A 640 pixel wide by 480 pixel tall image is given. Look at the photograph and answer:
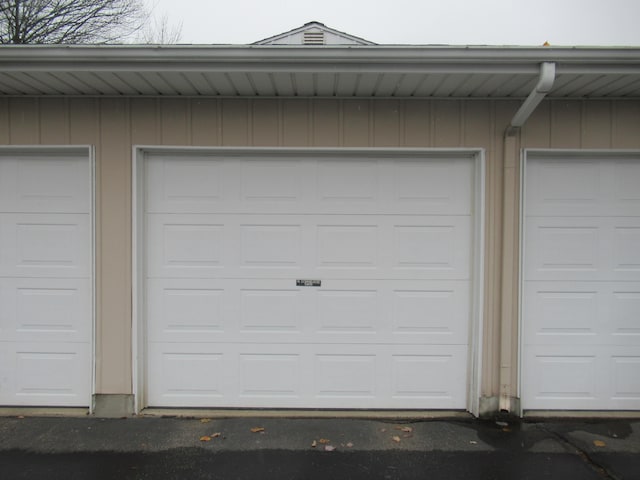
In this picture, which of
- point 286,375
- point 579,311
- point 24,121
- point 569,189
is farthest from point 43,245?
point 579,311

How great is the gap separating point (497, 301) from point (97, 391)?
11.9ft

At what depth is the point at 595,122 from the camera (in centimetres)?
364

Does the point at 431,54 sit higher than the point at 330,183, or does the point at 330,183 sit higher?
the point at 431,54

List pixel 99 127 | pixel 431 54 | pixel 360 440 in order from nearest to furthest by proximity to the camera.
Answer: pixel 431 54 → pixel 360 440 → pixel 99 127

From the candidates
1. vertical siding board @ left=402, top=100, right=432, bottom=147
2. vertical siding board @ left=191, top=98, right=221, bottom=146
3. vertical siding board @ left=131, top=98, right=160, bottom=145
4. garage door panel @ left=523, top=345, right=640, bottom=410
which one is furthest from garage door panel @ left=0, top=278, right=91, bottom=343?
garage door panel @ left=523, top=345, right=640, bottom=410

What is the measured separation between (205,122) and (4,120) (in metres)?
1.77

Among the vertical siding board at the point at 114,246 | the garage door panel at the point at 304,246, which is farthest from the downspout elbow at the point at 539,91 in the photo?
the vertical siding board at the point at 114,246

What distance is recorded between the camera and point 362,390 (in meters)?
3.78

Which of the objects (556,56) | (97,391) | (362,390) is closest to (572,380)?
(362,390)

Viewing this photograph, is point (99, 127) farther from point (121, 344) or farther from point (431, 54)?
point (431, 54)

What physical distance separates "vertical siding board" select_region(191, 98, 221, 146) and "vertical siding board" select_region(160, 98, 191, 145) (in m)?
0.06

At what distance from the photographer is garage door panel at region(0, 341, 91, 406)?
148 inches

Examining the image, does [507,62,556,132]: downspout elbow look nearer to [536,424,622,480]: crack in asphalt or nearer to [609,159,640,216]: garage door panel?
[609,159,640,216]: garage door panel

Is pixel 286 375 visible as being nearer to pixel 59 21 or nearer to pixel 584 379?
pixel 584 379
